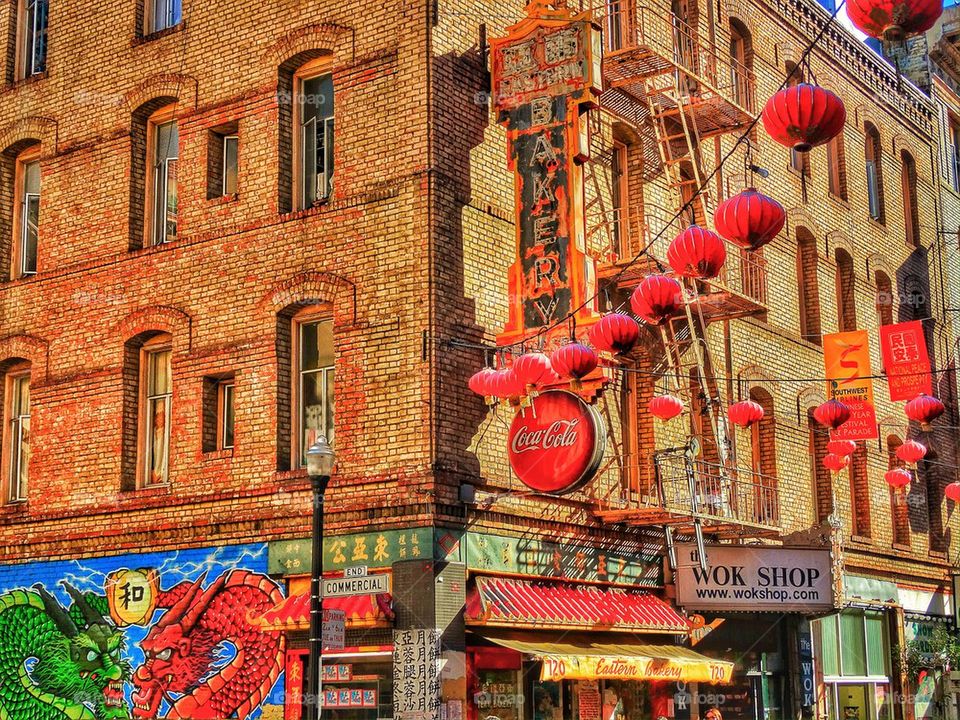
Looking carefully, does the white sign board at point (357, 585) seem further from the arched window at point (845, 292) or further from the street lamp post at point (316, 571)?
the arched window at point (845, 292)

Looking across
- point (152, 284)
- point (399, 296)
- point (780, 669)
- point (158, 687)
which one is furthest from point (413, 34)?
point (780, 669)

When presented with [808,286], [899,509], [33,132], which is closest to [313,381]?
[33,132]

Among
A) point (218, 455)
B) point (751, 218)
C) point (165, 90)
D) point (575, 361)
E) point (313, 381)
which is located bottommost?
point (218, 455)

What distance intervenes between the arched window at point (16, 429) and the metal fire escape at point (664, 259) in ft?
30.8

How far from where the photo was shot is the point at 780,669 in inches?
950

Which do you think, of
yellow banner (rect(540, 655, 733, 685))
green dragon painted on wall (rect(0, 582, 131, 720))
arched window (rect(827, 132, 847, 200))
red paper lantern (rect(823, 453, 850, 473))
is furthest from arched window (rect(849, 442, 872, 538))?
green dragon painted on wall (rect(0, 582, 131, 720))

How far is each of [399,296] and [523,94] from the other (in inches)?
135

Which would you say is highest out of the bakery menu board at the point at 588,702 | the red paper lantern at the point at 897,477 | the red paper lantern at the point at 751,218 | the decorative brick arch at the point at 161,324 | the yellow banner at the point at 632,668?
the decorative brick arch at the point at 161,324

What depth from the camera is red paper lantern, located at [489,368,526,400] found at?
1767cm

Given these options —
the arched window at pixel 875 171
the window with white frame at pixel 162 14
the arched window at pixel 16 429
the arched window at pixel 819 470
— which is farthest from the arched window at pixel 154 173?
the arched window at pixel 875 171

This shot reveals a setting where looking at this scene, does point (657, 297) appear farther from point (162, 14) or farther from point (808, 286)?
point (808, 286)

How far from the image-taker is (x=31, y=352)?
22.3 meters

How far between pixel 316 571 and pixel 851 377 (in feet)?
43.6

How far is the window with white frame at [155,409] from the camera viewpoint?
21.0 meters
